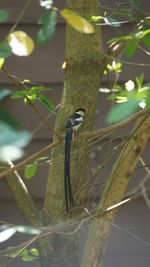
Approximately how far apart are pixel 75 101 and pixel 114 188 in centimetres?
37

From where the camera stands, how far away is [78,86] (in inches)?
77.7

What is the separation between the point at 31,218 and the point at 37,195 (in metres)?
0.64

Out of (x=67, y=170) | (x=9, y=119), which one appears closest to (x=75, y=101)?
(x=67, y=170)

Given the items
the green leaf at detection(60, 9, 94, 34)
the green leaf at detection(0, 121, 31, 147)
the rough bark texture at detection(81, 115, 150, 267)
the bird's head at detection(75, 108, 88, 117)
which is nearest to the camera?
the green leaf at detection(0, 121, 31, 147)

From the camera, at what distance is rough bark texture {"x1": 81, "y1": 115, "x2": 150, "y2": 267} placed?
1824mm

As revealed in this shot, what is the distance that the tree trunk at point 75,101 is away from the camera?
1.98 m

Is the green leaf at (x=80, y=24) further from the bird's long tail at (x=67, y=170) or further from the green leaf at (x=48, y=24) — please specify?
the bird's long tail at (x=67, y=170)

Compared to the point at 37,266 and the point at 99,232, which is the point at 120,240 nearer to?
the point at 37,266

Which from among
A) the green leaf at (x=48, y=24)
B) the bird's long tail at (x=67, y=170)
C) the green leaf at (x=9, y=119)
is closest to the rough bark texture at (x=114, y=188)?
the bird's long tail at (x=67, y=170)

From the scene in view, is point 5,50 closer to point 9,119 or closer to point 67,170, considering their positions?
point 9,119

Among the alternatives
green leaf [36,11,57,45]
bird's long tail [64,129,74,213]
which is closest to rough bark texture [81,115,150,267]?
bird's long tail [64,129,74,213]

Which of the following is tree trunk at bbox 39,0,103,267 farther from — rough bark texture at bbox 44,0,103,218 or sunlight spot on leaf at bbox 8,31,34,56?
sunlight spot on leaf at bbox 8,31,34,56

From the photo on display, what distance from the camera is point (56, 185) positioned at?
2039 millimetres

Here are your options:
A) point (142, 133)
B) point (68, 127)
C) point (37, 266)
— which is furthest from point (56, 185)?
point (37, 266)
